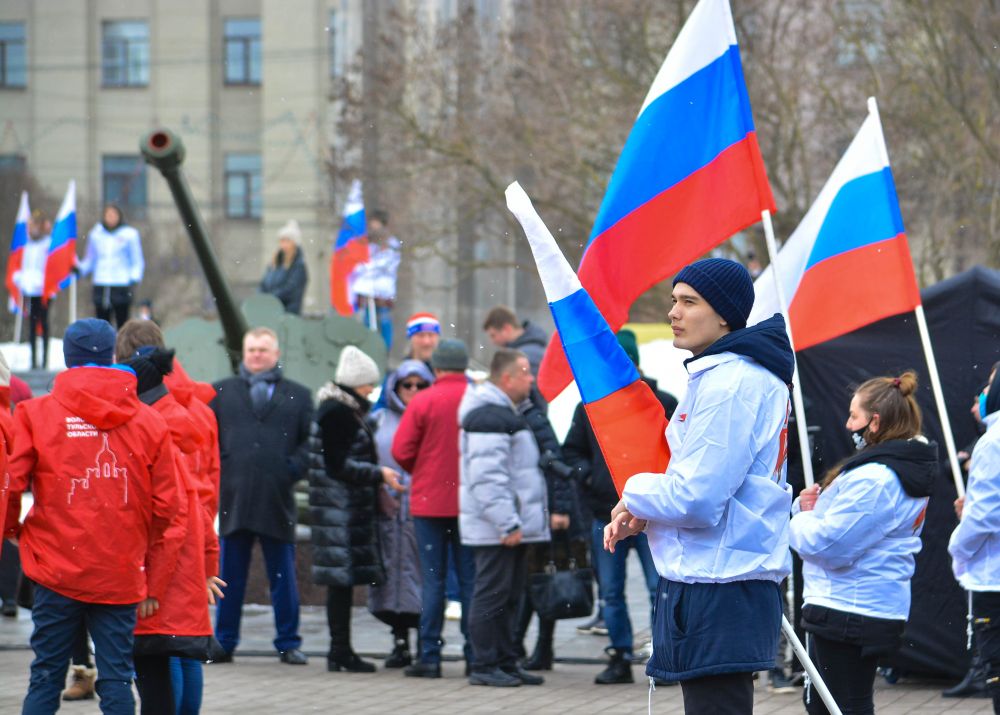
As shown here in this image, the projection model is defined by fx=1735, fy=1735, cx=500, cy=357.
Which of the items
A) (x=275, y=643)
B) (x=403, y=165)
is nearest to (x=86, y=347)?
(x=275, y=643)

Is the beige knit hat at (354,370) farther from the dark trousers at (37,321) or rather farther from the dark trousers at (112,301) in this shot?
the dark trousers at (37,321)

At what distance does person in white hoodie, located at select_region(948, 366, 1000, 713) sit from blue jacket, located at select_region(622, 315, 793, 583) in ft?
7.82

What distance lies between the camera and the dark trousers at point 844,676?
626 cm

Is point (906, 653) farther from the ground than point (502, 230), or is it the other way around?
point (502, 230)

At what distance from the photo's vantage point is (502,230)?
27344mm

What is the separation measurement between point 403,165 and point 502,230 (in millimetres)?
2564

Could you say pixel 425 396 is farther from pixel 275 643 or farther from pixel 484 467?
pixel 275 643

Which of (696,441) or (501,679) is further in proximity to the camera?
(501,679)

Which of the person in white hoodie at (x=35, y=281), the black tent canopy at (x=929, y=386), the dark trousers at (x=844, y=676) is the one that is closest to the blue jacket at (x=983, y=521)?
the dark trousers at (x=844, y=676)

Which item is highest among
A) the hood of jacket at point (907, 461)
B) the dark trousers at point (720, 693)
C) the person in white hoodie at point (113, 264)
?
the person in white hoodie at point (113, 264)

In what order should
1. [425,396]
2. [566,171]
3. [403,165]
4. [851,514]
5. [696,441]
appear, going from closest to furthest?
1. [696,441]
2. [851,514]
3. [425,396]
4. [566,171]
5. [403,165]

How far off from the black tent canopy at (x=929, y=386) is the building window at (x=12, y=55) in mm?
42754

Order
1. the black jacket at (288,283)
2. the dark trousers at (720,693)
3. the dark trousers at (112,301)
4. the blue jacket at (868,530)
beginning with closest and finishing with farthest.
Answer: the dark trousers at (720,693), the blue jacket at (868,530), the black jacket at (288,283), the dark trousers at (112,301)

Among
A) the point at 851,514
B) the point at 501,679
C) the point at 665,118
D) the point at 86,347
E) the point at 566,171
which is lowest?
the point at 501,679
